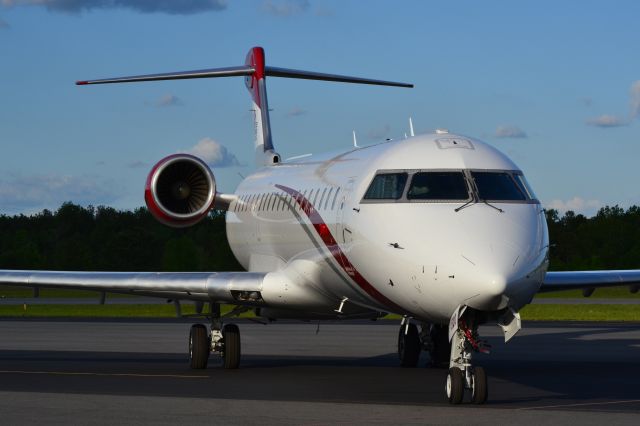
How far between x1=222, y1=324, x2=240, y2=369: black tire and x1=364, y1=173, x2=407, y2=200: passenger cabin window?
5.36m

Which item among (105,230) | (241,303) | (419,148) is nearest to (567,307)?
(241,303)

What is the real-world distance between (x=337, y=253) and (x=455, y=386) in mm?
3548

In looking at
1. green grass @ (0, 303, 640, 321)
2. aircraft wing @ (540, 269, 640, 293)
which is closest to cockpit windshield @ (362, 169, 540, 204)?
aircraft wing @ (540, 269, 640, 293)

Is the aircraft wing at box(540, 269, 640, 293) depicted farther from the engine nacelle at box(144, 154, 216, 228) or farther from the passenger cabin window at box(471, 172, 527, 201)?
the engine nacelle at box(144, 154, 216, 228)

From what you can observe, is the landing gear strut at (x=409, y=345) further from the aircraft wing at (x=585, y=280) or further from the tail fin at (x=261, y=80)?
the tail fin at (x=261, y=80)

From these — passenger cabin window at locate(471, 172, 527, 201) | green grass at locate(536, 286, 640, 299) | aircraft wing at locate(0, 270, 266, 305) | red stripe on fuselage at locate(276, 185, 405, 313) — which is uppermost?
passenger cabin window at locate(471, 172, 527, 201)

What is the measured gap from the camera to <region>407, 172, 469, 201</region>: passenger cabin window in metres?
14.6

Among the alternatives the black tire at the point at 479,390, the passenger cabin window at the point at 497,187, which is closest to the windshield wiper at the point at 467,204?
the passenger cabin window at the point at 497,187

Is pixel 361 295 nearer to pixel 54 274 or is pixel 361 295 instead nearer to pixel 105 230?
pixel 54 274

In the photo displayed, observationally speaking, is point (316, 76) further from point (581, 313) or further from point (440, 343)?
point (581, 313)

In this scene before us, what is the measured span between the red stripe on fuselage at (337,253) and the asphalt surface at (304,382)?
1.16 meters

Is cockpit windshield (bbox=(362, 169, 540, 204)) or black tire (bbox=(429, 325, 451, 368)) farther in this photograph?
black tire (bbox=(429, 325, 451, 368))

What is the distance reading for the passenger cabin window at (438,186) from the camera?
14.6 metres

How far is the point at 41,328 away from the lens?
3347 cm
